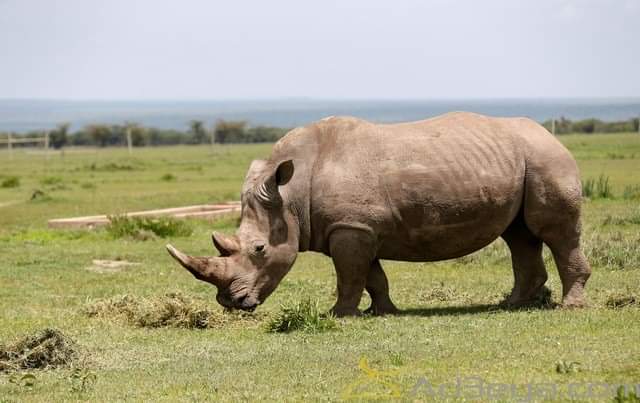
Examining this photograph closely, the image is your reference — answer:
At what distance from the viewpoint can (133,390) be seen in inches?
352

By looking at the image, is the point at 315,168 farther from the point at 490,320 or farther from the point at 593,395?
the point at 593,395

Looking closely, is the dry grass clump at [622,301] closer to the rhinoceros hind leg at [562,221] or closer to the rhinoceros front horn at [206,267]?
the rhinoceros hind leg at [562,221]

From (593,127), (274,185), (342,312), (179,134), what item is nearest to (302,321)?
(342,312)

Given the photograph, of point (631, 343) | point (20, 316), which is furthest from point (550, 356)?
point (20, 316)

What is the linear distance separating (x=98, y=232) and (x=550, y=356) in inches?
538

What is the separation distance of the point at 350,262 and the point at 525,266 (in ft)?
6.42

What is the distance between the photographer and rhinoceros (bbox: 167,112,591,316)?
11.9 meters

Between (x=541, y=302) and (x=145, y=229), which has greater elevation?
(x=541, y=302)

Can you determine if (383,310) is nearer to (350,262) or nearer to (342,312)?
(342,312)

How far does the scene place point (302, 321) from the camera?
11.2 m

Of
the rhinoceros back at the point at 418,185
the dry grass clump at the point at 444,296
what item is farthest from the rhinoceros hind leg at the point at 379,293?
the dry grass clump at the point at 444,296

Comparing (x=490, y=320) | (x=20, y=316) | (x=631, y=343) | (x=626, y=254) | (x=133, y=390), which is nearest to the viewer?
(x=133, y=390)

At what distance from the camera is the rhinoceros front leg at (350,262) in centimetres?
1188

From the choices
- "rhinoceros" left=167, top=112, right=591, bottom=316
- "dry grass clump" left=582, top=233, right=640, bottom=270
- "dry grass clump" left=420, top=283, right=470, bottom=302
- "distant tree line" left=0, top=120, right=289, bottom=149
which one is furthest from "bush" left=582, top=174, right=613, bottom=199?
"distant tree line" left=0, top=120, right=289, bottom=149
